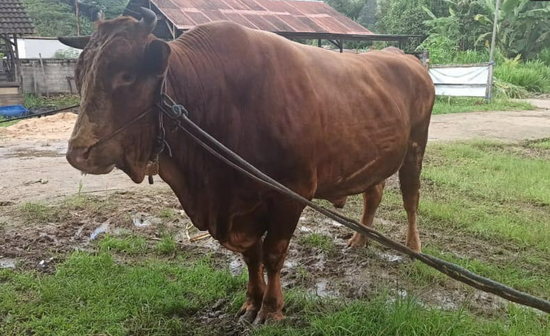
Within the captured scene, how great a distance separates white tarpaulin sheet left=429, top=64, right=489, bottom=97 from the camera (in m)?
18.0

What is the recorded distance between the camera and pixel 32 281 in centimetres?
362

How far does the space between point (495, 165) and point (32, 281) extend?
6.31 m

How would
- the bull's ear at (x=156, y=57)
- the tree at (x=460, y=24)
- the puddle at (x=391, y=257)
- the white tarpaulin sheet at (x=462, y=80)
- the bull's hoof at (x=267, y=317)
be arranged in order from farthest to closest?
the tree at (x=460, y=24)
the white tarpaulin sheet at (x=462, y=80)
the puddle at (x=391, y=257)
the bull's hoof at (x=267, y=317)
the bull's ear at (x=156, y=57)

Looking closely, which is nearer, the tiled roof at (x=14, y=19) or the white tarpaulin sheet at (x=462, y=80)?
the tiled roof at (x=14, y=19)

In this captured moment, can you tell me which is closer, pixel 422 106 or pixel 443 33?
pixel 422 106

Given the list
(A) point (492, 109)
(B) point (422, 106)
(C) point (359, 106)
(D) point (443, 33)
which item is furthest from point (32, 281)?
(D) point (443, 33)

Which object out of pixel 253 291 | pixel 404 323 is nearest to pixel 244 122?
pixel 253 291

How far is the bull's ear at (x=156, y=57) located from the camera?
2.29 meters

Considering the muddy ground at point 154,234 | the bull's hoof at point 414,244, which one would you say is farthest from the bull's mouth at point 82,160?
the bull's hoof at point 414,244

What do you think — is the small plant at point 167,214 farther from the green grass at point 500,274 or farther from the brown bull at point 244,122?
the green grass at point 500,274

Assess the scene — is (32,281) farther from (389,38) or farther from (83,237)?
(389,38)

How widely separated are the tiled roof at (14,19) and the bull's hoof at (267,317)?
15077 mm

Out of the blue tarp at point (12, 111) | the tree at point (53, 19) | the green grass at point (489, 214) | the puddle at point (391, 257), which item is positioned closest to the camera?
the green grass at point (489, 214)

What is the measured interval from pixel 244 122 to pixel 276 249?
2.74 feet
